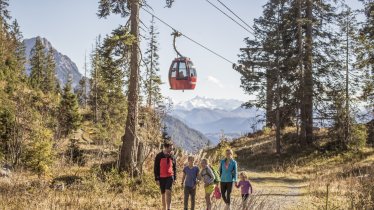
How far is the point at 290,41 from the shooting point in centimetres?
3294

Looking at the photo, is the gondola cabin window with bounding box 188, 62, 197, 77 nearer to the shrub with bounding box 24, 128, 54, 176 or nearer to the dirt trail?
the dirt trail

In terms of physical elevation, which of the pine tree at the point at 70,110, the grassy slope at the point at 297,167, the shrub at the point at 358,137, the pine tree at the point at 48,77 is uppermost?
the pine tree at the point at 48,77

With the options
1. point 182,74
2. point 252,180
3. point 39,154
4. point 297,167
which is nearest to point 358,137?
point 297,167

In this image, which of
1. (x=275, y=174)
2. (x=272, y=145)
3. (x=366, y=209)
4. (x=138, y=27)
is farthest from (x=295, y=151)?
(x=366, y=209)

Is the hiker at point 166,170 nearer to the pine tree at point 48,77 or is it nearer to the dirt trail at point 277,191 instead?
the dirt trail at point 277,191

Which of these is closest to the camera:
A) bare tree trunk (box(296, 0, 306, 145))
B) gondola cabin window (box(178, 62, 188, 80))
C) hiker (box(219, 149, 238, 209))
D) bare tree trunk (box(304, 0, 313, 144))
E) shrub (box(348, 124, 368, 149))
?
hiker (box(219, 149, 238, 209))

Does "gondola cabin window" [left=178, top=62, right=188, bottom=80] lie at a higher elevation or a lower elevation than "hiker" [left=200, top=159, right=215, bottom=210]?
higher

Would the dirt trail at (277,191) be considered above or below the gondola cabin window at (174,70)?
below

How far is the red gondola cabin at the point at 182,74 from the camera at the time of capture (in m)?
17.6

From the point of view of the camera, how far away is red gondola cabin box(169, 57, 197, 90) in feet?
57.7

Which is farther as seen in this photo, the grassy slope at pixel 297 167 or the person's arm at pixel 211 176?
the grassy slope at pixel 297 167

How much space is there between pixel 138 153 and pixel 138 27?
18.5ft

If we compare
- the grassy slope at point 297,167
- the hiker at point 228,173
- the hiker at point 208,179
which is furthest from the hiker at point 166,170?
the grassy slope at point 297,167

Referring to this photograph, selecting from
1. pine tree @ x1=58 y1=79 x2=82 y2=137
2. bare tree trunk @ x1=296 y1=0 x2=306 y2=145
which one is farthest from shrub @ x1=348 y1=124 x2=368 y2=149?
pine tree @ x1=58 y1=79 x2=82 y2=137
